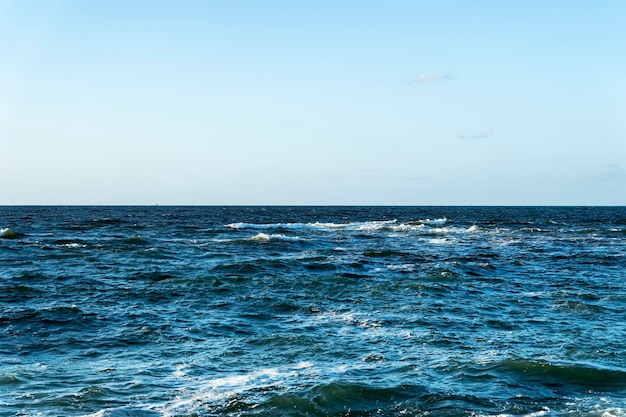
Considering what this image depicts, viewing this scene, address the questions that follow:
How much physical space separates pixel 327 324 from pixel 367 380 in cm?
564

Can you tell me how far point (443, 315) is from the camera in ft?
67.5

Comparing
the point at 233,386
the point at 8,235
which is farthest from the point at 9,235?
the point at 233,386

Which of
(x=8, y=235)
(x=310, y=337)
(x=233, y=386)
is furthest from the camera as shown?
(x=8, y=235)

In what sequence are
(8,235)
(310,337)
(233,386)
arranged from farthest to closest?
1. (8,235)
2. (310,337)
3. (233,386)

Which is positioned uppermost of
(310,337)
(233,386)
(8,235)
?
(8,235)

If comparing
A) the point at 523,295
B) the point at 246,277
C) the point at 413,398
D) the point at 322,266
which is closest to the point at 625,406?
the point at 413,398

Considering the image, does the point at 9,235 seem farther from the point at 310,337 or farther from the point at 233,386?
the point at 233,386

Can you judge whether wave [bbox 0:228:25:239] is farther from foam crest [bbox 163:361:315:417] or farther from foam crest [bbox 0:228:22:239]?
foam crest [bbox 163:361:315:417]

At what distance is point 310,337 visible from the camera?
682 inches

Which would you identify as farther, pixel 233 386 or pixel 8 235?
pixel 8 235

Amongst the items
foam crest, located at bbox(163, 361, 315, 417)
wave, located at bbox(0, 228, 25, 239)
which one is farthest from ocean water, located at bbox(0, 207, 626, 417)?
wave, located at bbox(0, 228, 25, 239)

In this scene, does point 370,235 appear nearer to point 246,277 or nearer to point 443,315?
point 246,277

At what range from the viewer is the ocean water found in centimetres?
1228

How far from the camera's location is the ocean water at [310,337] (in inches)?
484
